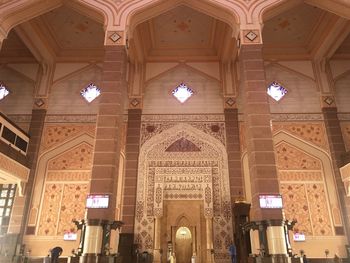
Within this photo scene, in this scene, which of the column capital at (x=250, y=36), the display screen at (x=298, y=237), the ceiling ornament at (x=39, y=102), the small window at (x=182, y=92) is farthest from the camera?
the small window at (x=182, y=92)

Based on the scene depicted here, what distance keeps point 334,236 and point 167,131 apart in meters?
6.39

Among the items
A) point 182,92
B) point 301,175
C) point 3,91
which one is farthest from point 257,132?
point 3,91

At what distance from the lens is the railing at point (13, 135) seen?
30.8 feet

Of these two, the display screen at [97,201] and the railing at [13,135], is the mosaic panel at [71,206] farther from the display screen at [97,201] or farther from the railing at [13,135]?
the display screen at [97,201]

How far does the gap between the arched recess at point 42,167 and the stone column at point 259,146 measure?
19.8 ft

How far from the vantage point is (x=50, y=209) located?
10398mm

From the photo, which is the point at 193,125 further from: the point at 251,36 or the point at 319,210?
the point at 319,210

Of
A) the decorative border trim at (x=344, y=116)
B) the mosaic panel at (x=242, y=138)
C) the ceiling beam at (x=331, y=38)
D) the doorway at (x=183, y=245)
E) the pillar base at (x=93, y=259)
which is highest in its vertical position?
the ceiling beam at (x=331, y=38)

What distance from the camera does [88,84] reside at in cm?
1209

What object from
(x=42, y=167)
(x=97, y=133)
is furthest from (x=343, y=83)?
(x=42, y=167)

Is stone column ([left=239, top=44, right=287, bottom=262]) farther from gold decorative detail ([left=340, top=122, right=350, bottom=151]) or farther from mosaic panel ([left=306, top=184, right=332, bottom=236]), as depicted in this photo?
gold decorative detail ([left=340, top=122, right=350, bottom=151])

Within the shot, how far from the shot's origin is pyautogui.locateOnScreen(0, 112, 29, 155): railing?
9391mm

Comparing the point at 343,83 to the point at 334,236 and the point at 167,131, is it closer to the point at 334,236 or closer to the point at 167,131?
the point at 334,236

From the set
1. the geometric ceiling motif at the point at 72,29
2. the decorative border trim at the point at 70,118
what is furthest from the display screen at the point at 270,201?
the geometric ceiling motif at the point at 72,29
